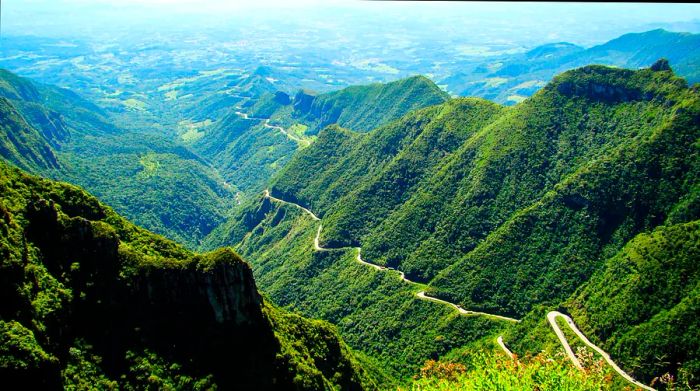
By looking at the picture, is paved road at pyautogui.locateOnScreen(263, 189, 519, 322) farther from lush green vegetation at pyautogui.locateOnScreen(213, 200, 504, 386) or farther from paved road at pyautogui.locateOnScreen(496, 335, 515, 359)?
paved road at pyautogui.locateOnScreen(496, 335, 515, 359)

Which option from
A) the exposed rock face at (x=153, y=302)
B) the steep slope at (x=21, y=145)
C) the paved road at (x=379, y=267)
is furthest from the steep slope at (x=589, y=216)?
the steep slope at (x=21, y=145)

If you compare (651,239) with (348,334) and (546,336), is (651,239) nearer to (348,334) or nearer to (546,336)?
(546,336)

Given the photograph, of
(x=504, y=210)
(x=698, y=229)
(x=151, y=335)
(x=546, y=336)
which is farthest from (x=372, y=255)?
(x=151, y=335)

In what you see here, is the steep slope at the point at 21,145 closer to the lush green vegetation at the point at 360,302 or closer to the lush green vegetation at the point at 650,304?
the lush green vegetation at the point at 360,302

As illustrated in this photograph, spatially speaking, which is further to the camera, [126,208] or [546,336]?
[126,208]

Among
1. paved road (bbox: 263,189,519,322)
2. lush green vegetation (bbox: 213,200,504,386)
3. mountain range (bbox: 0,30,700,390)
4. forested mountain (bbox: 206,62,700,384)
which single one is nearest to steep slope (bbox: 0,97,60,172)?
mountain range (bbox: 0,30,700,390)

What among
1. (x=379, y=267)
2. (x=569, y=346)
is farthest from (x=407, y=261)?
(x=569, y=346)
